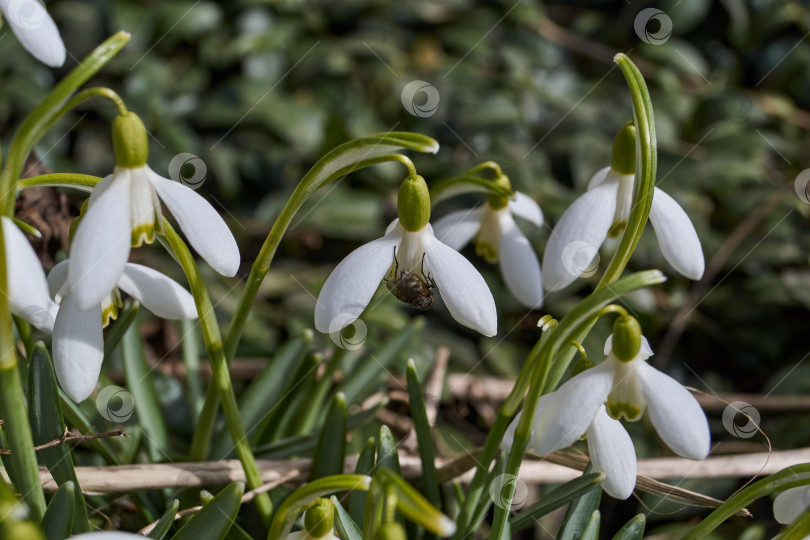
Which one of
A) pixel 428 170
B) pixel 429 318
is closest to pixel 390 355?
pixel 429 318

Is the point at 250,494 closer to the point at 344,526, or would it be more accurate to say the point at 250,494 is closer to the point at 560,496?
the point at 344,526

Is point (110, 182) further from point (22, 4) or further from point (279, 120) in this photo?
point (279, 120)

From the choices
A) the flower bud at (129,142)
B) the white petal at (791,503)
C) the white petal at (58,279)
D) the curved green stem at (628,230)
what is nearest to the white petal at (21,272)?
the flower bud at (129,142)

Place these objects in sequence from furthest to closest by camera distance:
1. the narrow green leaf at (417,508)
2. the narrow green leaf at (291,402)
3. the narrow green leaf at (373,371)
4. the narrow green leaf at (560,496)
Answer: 1. the narrow green leaf at (373,371)
2. the narrow green leaf at (291,402)
3. the narrow green leaf at (560,496)
4. the narrow green leaf at (417,508)

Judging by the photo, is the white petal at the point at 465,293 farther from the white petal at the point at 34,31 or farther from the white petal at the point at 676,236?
the white petal at the point at 34,31

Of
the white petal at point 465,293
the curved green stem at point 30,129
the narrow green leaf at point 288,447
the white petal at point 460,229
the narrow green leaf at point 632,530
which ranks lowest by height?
the narrow green leaf at point 288,447

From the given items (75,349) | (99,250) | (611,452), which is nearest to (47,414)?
(75,349)

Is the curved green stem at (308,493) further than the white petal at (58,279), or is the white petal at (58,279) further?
the white petal at (58,279)
